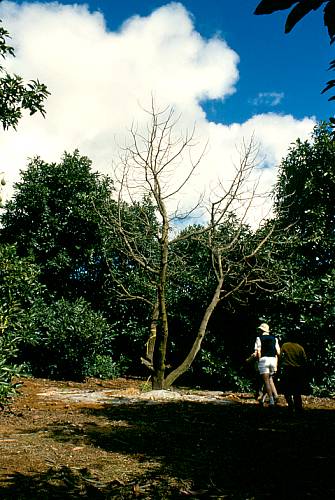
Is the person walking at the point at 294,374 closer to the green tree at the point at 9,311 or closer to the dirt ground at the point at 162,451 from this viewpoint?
the dirt ground at the point at 162,451

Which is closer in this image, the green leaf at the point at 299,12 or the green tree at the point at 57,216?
the green leaf at the point at 299,12

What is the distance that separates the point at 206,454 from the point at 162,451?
0.56 m

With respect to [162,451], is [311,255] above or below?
above

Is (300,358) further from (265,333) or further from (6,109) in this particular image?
(6,109)

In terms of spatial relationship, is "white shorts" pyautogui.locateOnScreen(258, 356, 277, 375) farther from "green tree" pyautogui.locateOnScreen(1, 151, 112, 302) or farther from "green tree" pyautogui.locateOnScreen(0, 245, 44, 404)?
"green tree" pyautogui.locateOnScreen(1, 151, 112, 302)

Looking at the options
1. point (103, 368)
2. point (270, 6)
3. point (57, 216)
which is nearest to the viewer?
point (270, 6)

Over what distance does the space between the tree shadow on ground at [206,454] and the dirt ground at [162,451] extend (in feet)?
0.04

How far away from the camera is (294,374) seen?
29.5ft

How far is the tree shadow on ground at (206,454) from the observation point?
4.21 meters

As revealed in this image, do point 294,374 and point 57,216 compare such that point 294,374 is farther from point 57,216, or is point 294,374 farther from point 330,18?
point 57,216

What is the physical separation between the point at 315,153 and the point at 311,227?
4416 mm

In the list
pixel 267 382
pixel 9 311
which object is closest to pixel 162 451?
pixel 9 311

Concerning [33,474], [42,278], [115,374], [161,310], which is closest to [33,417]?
[33,474]

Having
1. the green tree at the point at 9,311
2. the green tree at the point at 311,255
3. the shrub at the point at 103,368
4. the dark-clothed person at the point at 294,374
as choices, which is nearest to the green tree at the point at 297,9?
the green tree at the point at 9,311
